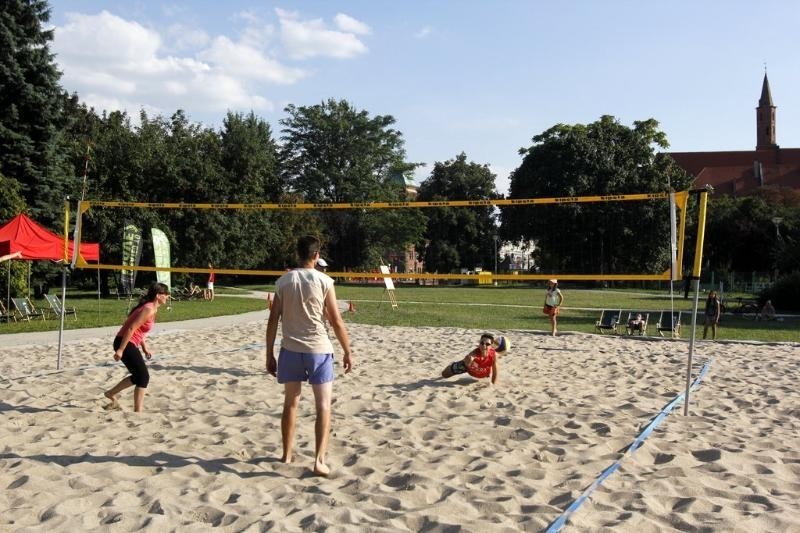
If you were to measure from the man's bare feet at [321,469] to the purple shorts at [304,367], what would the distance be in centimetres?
53

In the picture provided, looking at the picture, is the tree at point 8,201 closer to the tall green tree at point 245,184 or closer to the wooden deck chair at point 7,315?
the wooden deck chair at point 7,315

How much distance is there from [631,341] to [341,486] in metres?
10.1

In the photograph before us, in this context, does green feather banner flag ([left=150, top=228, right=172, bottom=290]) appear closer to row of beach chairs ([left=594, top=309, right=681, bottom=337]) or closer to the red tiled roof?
row of beach chairs ([left=594, top=309, right=681, bottom=337])

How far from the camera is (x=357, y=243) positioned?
47.6m

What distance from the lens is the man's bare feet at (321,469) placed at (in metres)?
4.46

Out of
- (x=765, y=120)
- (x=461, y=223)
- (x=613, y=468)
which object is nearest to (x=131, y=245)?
(x=613, y=468)

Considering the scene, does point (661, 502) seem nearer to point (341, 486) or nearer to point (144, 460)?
point (341, 486)

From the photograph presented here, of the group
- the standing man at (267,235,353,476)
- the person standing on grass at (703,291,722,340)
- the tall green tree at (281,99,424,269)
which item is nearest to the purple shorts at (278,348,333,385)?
the standing man at (267,235,353,476)

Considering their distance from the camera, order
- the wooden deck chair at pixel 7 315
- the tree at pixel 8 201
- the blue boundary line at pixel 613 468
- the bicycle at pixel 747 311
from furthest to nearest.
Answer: the bicycle at pixel 747 311
the tree at pixel 8 201
the wooden deck chair at pixel 7 315
the blue boundary line at pixel 613 468

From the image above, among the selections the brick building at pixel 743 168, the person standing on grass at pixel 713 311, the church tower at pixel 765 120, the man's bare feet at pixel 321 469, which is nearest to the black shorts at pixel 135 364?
the man's bare feet at pixel 321 469

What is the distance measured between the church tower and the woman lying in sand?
371 ft

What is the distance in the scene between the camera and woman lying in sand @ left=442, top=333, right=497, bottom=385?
773 cm

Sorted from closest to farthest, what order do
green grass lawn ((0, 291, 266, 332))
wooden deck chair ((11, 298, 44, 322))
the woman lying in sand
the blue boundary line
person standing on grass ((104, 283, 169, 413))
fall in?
the blue boundary line, person standing on grass ((104, 283, 169, 413)), the woman lying in sand, green grass lawn ((0, 291, 266, 332)), wooden deck chair ((11, 298, 44, 322))

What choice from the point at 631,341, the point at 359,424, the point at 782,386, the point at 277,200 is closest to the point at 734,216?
the point at 277,200
